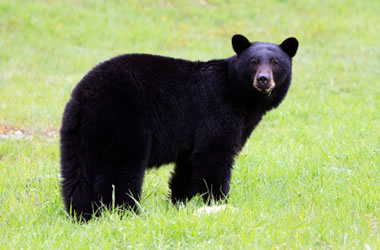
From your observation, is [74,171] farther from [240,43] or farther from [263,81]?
[240,43]

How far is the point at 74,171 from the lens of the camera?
168 inches

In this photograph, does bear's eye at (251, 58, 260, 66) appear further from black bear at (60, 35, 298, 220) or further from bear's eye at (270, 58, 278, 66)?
bear's eye at (270, 58, 278, 66)

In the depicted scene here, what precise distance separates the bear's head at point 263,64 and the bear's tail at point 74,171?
5.32 ft

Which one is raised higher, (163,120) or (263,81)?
(263,81)

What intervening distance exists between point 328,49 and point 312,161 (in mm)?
10638

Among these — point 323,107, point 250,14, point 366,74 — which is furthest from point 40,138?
point 250,14

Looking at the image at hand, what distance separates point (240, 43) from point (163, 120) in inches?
46.1

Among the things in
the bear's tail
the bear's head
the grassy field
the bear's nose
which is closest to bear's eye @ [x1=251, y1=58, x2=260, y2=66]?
the bear's head

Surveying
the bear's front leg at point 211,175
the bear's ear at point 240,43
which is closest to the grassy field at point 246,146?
the bear's front leg at point 211,175

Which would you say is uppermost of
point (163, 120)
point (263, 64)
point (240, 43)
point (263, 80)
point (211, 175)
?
point (240, 43)

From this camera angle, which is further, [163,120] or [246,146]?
[246,146]

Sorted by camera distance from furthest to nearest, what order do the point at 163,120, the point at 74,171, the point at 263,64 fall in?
the point at 263,64 → the point at 163,120 → the point at 74,171

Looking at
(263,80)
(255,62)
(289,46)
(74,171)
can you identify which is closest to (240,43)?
(255,62)

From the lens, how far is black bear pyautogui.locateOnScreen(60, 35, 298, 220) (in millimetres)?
4176
